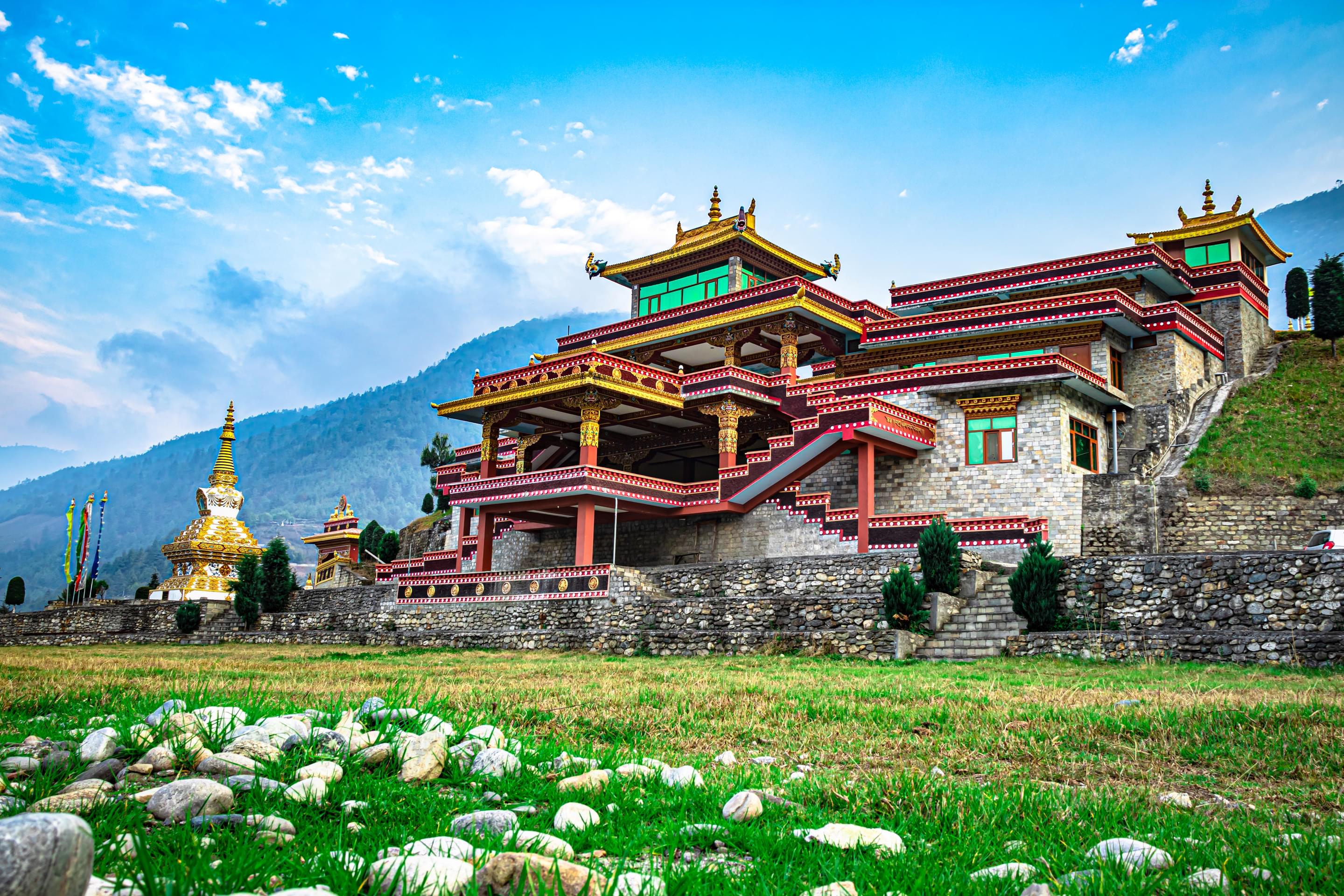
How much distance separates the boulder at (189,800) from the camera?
4258 millimetres

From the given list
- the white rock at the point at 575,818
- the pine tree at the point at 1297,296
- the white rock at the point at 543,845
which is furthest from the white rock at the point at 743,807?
the pine tree at the point at 1297,296

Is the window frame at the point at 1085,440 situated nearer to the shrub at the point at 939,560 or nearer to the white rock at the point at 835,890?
the shrub at the point at 939,560

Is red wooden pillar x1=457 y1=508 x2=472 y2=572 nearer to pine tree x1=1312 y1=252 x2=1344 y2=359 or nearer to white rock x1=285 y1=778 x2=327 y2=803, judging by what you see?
white rock x1=285 y1=778 x2=327 y2=803

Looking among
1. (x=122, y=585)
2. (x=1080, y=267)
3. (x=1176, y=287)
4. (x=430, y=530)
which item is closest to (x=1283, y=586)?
(x=1080, y=267)

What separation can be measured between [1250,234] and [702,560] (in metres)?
29.6

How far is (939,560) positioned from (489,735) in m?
15.7

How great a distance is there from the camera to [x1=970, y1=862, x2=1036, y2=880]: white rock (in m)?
3.84

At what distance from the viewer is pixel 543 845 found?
3.90 metres

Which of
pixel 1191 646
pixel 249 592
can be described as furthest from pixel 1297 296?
pixel 249 592

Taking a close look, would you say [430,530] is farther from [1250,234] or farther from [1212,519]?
[1250,234]

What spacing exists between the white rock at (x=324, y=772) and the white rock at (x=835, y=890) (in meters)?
2.66

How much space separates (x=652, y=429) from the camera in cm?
3841

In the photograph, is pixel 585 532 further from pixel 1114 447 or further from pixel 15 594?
pixel 15 594

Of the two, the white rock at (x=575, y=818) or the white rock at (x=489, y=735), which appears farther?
the white rock at (x=489, y=735)
